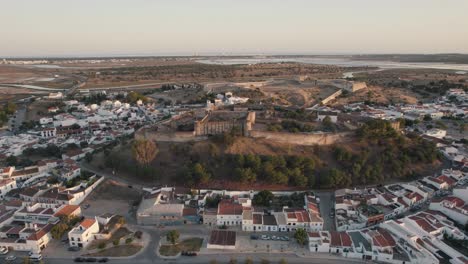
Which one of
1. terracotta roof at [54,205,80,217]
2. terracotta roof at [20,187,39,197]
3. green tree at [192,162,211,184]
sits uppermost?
green tree at [192,162,211,184]

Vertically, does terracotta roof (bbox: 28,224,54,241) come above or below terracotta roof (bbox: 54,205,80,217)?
below

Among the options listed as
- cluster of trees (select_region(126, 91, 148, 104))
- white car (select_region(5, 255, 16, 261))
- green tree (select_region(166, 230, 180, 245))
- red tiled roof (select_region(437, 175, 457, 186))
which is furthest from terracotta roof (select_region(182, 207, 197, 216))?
cluster of trees (select_region(126, 91, 148, 104))

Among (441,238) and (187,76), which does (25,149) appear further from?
(187,76)

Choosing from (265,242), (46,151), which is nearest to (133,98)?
(46,151)

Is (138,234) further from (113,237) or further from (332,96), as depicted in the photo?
(332,96)

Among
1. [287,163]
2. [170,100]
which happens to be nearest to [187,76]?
[170,100]

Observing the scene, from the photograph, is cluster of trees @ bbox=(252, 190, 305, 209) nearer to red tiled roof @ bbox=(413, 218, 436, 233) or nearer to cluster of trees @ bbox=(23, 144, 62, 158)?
red tiled roof @ bbox=(413, 218, 436, 233)

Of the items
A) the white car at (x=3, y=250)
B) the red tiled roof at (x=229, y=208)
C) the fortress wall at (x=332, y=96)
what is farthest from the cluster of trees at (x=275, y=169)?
the fortress wall at (x=332, y=96)
